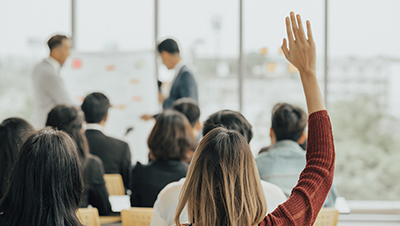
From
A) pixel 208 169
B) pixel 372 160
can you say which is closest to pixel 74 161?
pixel 208 169

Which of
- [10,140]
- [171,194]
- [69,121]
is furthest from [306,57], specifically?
[69,121]

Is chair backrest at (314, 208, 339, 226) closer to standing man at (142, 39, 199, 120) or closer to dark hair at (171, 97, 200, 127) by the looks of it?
dark hair at (171, 97, 200, 127)

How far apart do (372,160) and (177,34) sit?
274 centimetres

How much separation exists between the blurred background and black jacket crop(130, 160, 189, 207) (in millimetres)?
2682

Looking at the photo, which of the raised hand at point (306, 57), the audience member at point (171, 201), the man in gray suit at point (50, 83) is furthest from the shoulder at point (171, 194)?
the man in gray suit at point (50, 83)

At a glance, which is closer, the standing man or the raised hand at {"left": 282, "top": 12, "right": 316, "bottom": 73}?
the raised hand at {"left": 282, "top": 12, "right": 316, "bottom": 73}

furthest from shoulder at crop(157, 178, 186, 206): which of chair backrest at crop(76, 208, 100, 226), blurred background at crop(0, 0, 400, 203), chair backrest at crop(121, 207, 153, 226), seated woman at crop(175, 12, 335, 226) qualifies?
blurred background at crop(0, 0, 400, 203)

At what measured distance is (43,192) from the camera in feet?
3.52

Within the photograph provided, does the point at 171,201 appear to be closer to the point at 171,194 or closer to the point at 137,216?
the point at 171,194

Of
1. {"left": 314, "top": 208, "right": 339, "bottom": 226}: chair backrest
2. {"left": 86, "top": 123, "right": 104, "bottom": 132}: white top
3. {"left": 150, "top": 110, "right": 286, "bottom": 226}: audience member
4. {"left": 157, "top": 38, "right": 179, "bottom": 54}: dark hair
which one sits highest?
{"left": 157, "top": 38, "right": 179, "bottom": 54}: dark hair

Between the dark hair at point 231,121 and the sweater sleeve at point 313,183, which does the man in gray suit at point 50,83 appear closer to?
the dark hair at point 231,121

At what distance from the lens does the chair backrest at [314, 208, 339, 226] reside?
1919 mm

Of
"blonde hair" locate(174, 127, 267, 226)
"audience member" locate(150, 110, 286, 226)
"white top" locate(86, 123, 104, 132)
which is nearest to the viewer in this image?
"blonde hair" locate(174, 127, 267, 226)

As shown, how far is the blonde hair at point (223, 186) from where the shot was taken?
1.00 meters
